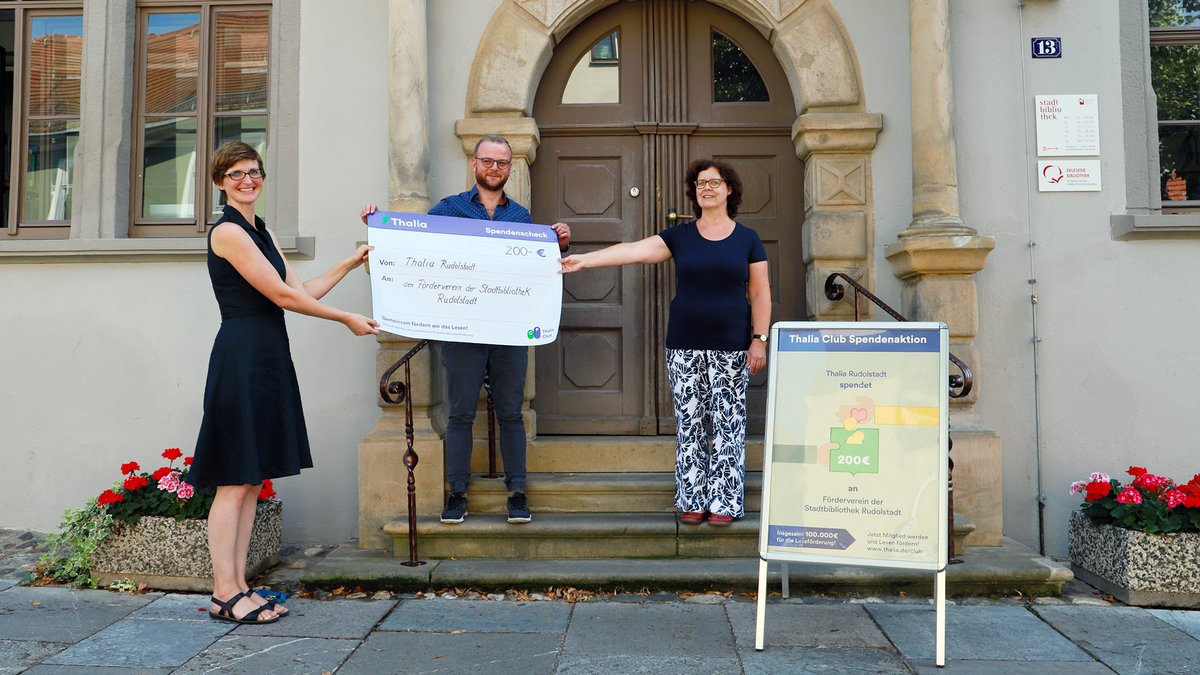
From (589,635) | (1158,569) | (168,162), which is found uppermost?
(168,162)

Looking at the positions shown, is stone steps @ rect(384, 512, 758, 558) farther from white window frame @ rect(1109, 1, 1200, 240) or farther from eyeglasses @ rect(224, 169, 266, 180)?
white window frame @ rect(1109, 1, 1200, 240)

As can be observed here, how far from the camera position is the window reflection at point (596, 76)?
5.77 metres

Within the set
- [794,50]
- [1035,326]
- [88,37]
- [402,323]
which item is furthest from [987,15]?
[88,37]

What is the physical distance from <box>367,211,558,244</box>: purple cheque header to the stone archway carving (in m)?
0.87

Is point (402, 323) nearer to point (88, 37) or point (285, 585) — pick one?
point (285, 585)

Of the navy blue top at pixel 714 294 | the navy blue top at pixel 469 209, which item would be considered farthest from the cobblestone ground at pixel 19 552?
the navy blue top at pixel 714 294

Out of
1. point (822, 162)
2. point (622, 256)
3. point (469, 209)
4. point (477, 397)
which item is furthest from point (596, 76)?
point (477, 397)

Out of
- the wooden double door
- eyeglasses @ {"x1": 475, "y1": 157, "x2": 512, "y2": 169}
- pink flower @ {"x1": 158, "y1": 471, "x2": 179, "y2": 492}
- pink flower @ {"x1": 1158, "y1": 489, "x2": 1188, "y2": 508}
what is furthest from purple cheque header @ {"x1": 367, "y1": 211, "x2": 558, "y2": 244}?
pink flower @ {"x1": 1158, "y1": 489, "x2": 1188, "y2": 508}

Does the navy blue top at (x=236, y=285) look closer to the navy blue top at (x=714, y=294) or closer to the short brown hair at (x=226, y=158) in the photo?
the short brown hair at (x=226, y=158)

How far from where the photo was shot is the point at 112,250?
552cm

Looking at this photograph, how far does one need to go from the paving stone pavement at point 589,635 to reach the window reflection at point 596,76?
3106 mm

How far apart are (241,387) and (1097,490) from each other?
13.3 feet

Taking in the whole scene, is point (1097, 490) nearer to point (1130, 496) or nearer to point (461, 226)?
point (1130, 496)

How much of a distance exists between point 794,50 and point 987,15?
1.14m
